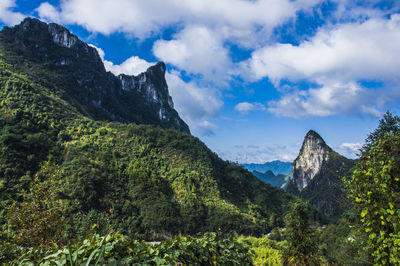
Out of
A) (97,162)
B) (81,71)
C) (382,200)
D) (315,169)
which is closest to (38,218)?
(382,200)

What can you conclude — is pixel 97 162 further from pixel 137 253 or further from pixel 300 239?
pixel 137 253

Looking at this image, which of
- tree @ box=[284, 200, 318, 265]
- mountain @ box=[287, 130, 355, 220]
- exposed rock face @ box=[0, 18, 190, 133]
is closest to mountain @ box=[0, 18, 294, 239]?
exposed rock face @ box=[0, 18, 190, 133]

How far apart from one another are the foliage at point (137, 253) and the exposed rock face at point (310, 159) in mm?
135795

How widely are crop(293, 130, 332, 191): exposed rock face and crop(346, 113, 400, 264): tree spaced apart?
133 meters

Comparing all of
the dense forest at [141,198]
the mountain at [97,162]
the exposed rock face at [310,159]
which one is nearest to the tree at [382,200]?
the dense forest at [141,198]

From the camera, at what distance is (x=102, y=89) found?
108 metres

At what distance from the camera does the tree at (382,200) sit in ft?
9.64

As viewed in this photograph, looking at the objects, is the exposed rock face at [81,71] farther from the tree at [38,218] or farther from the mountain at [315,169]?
the mountain at [315,169]

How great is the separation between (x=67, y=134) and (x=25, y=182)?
24.0 m

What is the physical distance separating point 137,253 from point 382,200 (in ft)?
11.5

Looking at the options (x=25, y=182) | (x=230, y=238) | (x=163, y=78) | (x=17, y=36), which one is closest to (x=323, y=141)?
(x=163, y=78)

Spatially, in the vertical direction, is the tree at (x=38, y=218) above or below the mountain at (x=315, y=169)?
below

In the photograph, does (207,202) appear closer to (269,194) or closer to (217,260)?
(269,194)

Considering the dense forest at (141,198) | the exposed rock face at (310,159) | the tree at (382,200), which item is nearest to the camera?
the dense forest at (141,198)
